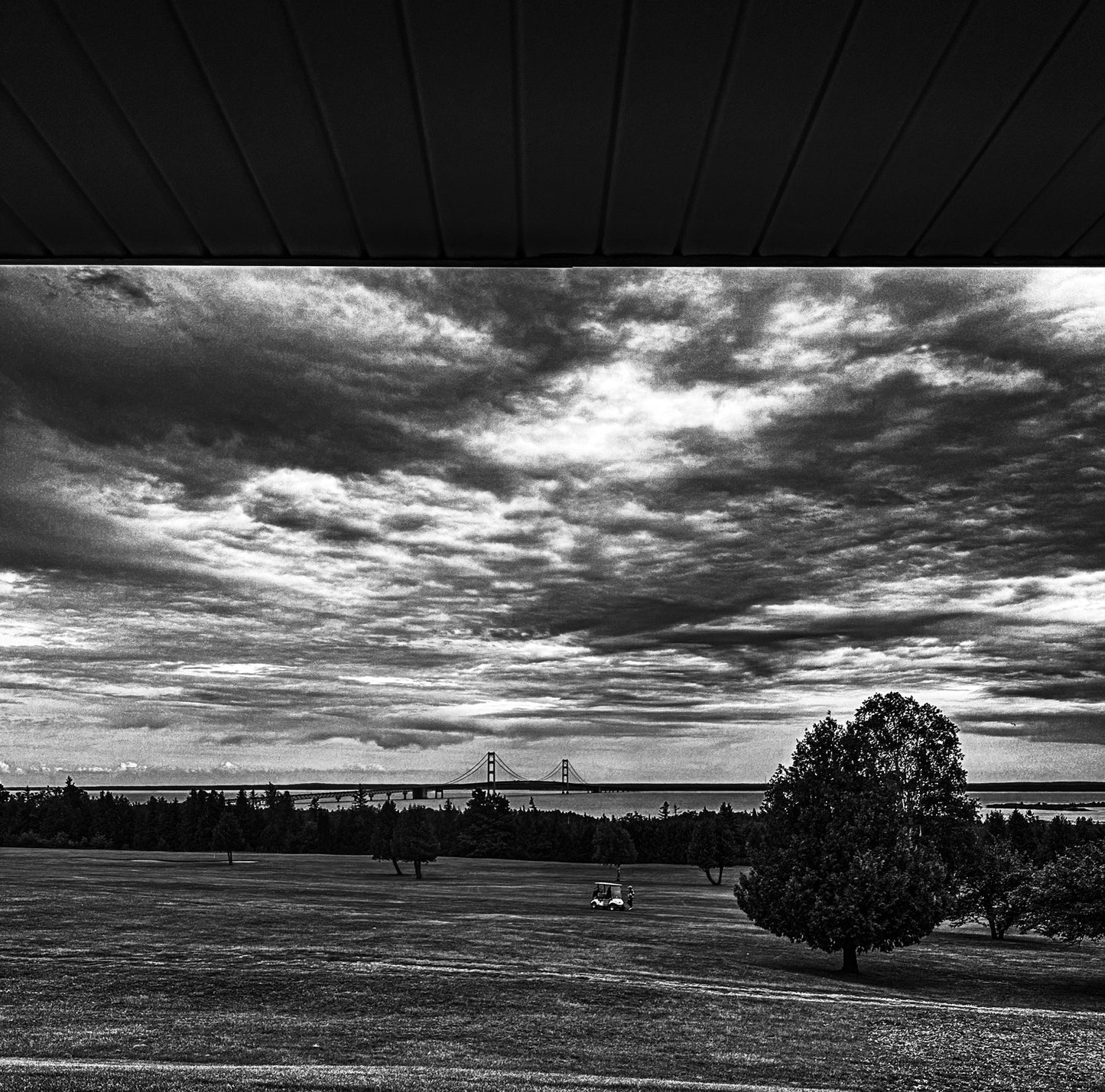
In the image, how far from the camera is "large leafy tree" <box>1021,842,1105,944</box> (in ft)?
110

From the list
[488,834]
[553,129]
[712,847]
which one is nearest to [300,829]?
[488,834]

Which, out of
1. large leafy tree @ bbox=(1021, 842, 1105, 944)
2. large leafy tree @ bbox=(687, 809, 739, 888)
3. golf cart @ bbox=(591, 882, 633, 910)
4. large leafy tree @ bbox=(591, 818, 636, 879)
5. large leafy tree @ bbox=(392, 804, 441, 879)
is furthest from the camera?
large leafy tree @ bbox=(591, 818, 636, 879)

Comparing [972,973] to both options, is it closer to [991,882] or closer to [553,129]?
[991,882]

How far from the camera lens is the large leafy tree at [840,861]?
31.7 metres

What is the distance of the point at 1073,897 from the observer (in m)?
34.2

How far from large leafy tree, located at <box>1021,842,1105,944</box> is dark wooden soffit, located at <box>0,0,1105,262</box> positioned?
3750 cm

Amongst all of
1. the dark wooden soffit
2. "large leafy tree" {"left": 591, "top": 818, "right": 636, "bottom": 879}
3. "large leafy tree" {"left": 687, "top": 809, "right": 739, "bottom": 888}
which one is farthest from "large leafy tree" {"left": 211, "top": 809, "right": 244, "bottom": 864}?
the dark wooden soffit

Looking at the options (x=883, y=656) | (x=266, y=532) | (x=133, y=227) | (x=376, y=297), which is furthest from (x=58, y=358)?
(x=883, y=656)

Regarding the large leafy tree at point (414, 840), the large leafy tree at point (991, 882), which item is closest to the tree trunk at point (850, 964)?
the large leafy tree at point (991, 882)

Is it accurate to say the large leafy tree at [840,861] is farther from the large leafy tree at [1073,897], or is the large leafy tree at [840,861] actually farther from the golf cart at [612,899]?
the golf cart at [612,899]

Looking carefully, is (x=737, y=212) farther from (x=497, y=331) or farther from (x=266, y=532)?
(x=266, y=532)

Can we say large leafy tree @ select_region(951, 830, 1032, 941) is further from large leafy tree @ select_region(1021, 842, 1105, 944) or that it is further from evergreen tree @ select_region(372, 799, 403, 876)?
evergreen tree @ select_region(372, 799, 403, 876)

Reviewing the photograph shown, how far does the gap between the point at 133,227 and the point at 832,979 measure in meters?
36.4

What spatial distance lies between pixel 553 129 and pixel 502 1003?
92.4ft
